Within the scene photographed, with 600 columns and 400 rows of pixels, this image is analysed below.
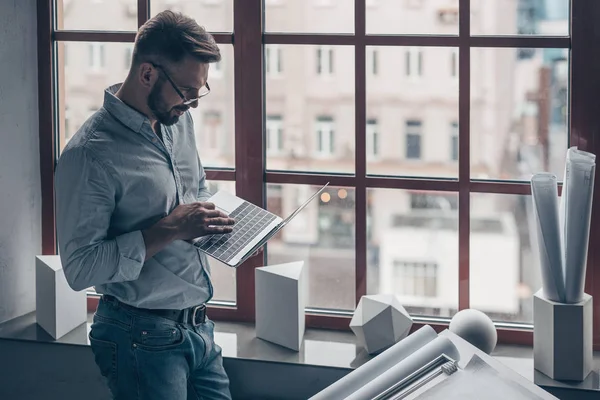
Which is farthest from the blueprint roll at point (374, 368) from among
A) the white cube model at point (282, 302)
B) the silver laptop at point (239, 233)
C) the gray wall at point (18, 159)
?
the gray wall at point (18, 159)

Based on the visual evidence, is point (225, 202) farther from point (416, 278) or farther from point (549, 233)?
point (549, 233)

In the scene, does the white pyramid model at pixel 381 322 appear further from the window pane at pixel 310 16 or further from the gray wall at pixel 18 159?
the gray wall at pixel 18 159

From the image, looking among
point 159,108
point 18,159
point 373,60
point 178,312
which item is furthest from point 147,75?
point 18,159

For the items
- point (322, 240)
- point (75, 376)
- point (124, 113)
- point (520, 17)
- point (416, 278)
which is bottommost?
point (75, 376)

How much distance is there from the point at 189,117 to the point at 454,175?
83 centimetres

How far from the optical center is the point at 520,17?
7.86 feet

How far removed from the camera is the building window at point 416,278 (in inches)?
101

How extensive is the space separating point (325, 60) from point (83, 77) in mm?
835

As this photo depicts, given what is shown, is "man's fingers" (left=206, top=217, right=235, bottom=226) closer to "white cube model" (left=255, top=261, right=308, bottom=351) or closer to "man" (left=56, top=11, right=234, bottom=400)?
"man" (left=56, top=11, right=234, bottom=400)

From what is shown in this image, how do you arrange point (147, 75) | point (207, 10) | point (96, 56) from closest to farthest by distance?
1. point (147, 75)
2. point (207, 10)
3. point (96, 56)

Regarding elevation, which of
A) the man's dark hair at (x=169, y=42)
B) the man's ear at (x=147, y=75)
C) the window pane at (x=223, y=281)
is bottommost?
the window pane at (x=223, y=281)

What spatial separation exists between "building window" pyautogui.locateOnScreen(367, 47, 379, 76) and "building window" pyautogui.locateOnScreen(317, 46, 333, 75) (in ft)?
0.39

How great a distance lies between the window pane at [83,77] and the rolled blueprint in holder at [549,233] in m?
1.39

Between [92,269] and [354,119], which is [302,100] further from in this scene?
[92,269]
